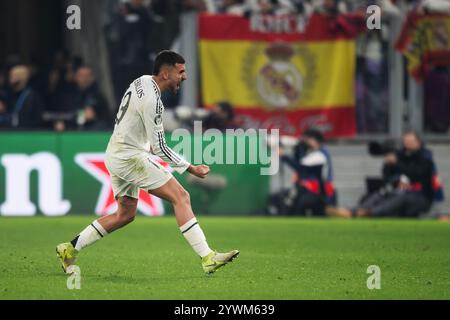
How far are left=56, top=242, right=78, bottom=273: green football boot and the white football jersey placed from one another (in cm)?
100

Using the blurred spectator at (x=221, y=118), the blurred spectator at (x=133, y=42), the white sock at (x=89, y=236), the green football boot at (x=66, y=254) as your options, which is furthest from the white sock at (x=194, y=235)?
the blurred spectator at (x=133, y=42)

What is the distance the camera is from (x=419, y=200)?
21312 millimetres

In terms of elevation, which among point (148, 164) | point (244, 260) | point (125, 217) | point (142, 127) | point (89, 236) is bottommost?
point (244, 260)

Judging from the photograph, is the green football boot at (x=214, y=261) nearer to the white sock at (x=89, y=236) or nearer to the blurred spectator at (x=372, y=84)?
the white sock at (x=89, y=236)

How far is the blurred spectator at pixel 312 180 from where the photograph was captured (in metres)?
21.5

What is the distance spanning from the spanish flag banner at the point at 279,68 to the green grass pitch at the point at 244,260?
343cm

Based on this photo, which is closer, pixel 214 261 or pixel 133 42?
pixel 214 261

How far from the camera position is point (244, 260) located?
14.1 m

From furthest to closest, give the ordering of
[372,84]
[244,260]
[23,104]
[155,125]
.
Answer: [372,84] → [23,104] → [244,260] → [155,125]

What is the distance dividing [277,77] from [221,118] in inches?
75.1

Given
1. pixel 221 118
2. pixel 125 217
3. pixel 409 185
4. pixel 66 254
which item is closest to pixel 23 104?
pixel 221 118

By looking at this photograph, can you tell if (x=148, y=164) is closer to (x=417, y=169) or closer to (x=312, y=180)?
(x=312, y=180)
